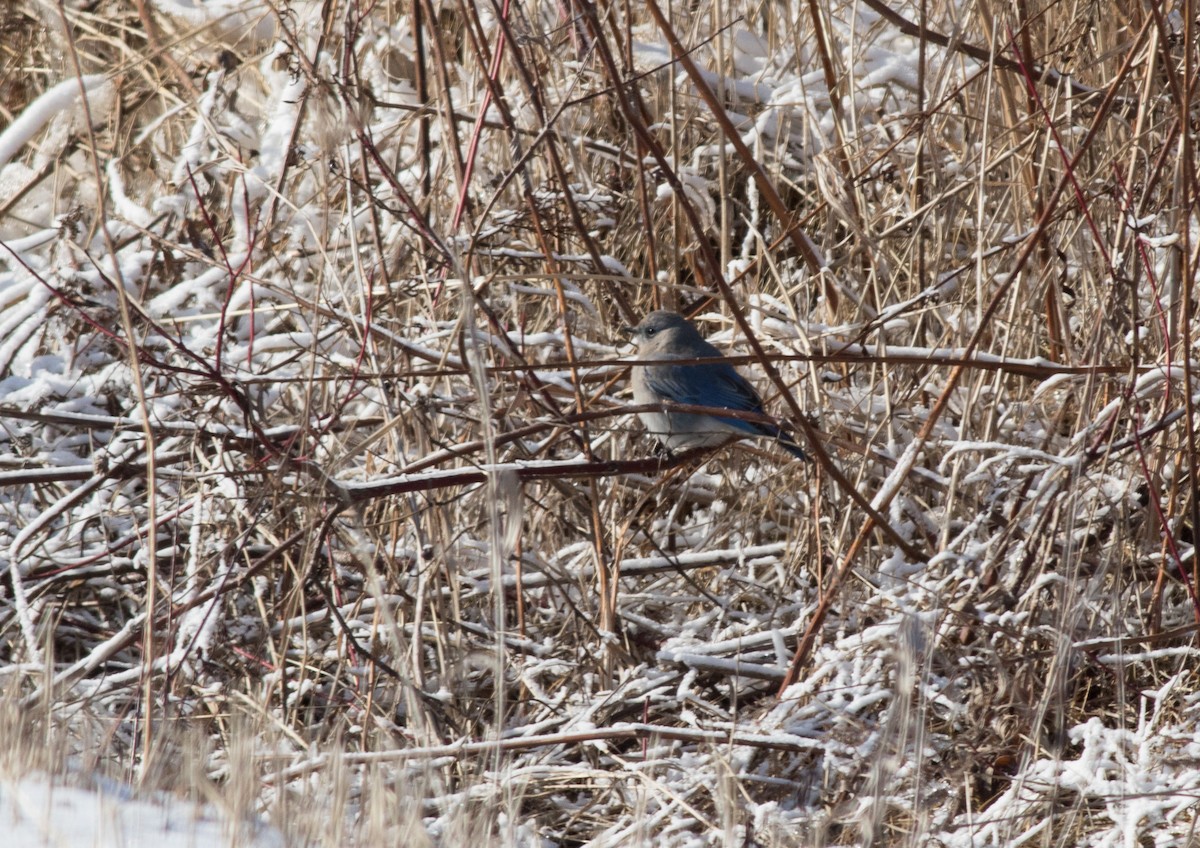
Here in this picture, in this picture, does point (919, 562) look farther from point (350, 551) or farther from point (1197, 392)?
point (350, 551)

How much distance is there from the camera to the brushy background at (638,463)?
10.3 feet

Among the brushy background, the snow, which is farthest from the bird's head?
the snow

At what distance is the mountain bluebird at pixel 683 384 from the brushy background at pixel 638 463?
13 cm

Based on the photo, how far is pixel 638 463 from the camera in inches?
119

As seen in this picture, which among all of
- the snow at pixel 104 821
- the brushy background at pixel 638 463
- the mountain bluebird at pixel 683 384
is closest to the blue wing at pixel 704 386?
the mountain bluebird at pixel 683 384

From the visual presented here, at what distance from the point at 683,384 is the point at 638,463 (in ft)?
4.48

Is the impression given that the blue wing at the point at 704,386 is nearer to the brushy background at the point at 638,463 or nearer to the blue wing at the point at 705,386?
the blue wing at the point at 705,386

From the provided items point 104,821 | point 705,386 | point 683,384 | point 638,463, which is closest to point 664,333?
point 683,384

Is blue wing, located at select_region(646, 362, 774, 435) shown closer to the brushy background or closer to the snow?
the brushy background

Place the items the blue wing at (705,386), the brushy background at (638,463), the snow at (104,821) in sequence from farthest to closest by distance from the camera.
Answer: the blue wing at (705,386) < the brushy background at (638,463) < the snow at (104,821)

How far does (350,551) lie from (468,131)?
1.89 m

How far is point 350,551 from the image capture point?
4.17m

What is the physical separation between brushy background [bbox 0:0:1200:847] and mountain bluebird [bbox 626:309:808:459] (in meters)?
0.13

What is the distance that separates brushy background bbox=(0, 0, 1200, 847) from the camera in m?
3.13
